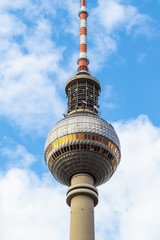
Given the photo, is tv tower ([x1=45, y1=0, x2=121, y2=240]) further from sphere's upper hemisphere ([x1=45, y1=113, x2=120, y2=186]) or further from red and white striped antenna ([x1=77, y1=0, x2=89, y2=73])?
red and white striped antenna ([x1=77, y1=0, x2=89, y2=73])

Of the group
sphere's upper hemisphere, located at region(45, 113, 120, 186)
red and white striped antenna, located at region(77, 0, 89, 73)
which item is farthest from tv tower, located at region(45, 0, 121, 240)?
red and white striped antenna, located at region(77, 0, 89, 73)

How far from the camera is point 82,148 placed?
5925 centimetres

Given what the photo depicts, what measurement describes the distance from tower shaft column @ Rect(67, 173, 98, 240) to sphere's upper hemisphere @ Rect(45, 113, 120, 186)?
2.00 meters

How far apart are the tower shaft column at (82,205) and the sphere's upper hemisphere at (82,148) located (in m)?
2.00

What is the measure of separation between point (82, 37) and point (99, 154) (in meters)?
33.5

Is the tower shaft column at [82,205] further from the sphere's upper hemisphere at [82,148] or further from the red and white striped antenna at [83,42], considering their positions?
the red and white striped antenna at [83,42]

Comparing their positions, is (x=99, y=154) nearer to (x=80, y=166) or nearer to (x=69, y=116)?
(x=80, y=166)

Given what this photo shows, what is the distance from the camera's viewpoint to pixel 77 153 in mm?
59469

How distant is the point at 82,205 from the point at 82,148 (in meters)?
9.06

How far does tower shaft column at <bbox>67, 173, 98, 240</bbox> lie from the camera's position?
53.4 meters

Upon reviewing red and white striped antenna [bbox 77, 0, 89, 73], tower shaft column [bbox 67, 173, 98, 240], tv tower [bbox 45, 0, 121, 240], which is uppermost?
red and white striped antenna [bbox 77, 0, 89, 73]

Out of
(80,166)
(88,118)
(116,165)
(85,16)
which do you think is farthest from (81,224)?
(85,16)

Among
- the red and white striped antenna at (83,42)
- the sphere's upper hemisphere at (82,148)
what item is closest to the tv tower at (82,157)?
the sphere's upper hemisphere at (82,148)

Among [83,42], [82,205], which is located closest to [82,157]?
[82,205]
